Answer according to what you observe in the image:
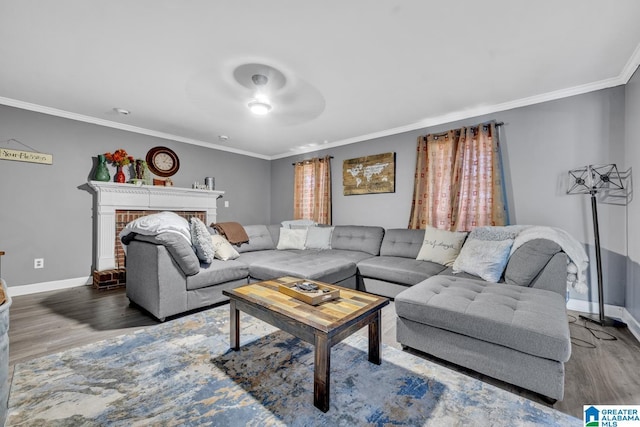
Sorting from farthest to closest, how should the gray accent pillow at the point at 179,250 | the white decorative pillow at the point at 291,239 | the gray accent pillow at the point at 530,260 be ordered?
the white decorative pillow at the point at 291,239 < the gray accent pillow at the point at 179,250 < the gray accent pillow at the point at 530,260

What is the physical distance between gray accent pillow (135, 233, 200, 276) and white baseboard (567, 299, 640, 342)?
3.80 metres

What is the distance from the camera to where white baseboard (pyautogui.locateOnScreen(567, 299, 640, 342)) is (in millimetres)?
2221

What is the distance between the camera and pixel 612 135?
8.46 feet

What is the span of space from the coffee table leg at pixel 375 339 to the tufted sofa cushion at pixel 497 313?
25 cm

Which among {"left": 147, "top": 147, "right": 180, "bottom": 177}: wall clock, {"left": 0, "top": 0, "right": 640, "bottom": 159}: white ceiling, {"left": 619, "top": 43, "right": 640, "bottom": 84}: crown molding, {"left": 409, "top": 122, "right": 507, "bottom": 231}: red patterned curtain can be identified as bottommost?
{"left": 409, "top": 122, "right": 507, "bottom": 231}: red patterned curtain

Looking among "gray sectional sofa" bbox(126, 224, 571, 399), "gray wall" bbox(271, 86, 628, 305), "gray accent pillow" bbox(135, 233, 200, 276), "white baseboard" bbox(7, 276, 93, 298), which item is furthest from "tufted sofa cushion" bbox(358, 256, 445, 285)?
"white baseboard" bbox(7, 276, 93, 298)

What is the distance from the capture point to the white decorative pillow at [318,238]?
4105mm

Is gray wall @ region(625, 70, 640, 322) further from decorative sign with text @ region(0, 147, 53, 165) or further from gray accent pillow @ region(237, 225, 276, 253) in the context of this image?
decorative sign with text @ region(0, 147, 53, 165)

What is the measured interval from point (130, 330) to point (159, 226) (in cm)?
91

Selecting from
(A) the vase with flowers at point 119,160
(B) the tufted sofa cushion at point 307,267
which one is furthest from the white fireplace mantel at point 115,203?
(B) the tufted sofa cushion at point 307,267

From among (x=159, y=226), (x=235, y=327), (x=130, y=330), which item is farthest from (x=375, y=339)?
(x=159, y=226)

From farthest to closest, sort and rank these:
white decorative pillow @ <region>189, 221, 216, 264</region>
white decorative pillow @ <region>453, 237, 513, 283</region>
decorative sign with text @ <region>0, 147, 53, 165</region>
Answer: decorative sign with text @ <region>0, 147, 53, 165</region> → white decorative pillow @ <region>189, 221, 216, 264</region> → white decorative pillow @ <region>453, 237, 513, 283</region>

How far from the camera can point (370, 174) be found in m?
4.38

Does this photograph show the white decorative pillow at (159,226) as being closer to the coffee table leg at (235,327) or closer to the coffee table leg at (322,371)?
the coffee table leg at (235,327)
